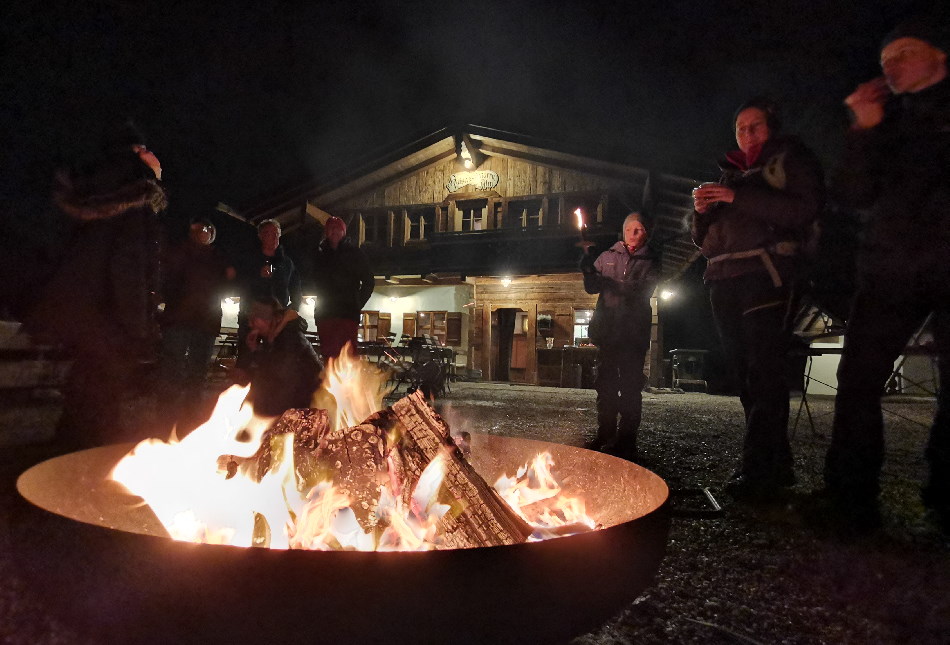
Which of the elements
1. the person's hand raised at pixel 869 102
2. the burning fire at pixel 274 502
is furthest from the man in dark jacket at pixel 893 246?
the burning fire at pixel 274 502

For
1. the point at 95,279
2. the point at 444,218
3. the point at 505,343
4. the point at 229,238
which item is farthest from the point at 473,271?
the point at 95,279

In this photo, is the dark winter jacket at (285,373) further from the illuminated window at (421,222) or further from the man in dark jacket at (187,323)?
the illuminated window at (421,222)

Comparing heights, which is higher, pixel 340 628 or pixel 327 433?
pixel 327 433

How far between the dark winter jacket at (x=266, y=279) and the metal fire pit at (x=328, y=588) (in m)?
4.42

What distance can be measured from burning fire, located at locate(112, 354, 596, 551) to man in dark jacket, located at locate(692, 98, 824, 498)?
4.35 ft

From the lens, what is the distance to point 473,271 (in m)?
13.6

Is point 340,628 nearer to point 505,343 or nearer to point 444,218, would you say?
point 444,218

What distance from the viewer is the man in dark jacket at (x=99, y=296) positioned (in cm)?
302

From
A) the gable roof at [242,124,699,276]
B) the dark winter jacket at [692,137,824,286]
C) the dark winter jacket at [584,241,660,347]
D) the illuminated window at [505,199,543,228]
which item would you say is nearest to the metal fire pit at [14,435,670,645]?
the dark winter jacket at [692,137,824,286]

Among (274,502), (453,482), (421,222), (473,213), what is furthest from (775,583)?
(421,222)

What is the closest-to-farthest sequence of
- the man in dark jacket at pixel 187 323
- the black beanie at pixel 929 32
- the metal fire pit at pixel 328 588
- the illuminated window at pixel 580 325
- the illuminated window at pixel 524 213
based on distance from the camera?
1. the metal fire pit at pixel 328 588
2. the black beanie at pixel 929 32
3. the man in dark jacket at pixel 187 323
4. the illuminated window at pixel 524 213
5. the illuminated window at pixel 580 325

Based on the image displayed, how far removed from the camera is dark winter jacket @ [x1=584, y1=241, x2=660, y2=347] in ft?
13.5

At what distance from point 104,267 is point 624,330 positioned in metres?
3.76

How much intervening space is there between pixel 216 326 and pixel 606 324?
366 cm
